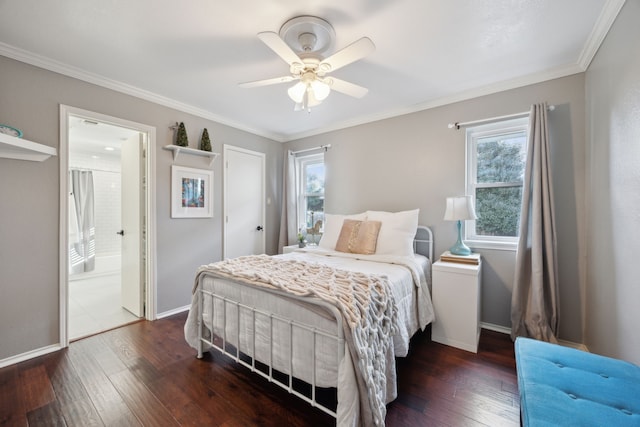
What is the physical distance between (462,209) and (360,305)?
169 cm

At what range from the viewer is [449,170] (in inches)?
114

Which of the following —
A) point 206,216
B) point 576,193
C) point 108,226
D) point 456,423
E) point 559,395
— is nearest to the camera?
point 559,395

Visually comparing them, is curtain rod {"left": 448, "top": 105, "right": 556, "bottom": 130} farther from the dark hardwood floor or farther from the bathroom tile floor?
the bathroom tile floor

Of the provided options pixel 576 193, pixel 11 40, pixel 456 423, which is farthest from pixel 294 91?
pixel 576 193

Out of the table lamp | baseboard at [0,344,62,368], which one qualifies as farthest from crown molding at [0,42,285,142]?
the table lamp

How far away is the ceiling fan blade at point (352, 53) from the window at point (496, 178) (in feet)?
6.02

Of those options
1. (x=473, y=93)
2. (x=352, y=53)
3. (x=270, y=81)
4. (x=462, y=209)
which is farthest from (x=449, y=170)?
(x=270, y=81)

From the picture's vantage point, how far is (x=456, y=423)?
1.49 meters

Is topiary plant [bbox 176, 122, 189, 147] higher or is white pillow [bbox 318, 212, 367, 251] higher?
topiary plant [bbox 176, 122, 189, 147]

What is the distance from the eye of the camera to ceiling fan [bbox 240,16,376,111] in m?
1.62

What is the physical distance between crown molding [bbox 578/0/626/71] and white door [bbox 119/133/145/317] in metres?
4.14

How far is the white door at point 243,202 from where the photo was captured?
3693mm

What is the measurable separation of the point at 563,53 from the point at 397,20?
1.51 meters

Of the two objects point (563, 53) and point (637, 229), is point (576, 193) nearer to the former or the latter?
point (637, 229)
